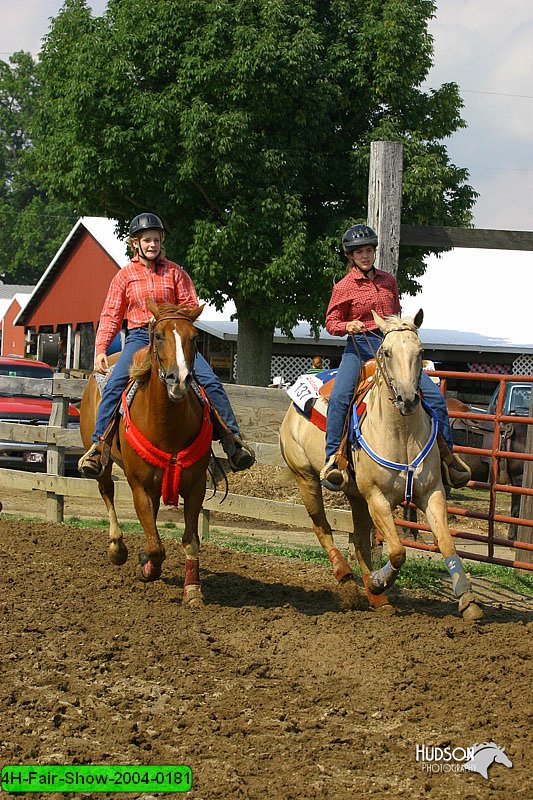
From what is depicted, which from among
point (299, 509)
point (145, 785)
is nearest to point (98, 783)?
point (145, 785)

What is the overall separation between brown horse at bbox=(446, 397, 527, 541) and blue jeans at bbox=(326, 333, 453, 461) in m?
4.65

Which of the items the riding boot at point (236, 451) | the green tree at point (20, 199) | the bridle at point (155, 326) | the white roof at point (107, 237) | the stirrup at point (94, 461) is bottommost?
the stirrup at point (94, 461)

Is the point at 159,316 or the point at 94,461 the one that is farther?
the point at 94,461

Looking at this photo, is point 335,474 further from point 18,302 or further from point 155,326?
point 18,302

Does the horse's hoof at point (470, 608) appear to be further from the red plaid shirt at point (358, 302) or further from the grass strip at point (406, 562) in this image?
the grass strip at point (406, 562)

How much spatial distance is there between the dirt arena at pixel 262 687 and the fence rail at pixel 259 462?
2.69 ft

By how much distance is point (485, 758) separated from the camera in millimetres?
4125

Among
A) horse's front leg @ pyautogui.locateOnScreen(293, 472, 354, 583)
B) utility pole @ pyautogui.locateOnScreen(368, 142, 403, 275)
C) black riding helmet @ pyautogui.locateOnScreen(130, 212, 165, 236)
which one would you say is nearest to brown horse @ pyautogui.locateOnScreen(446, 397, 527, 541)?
utility pole @ pyautogui.locateOnScreen(368, 142, 403, 275)

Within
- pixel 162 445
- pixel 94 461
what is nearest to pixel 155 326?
pixel 162 445

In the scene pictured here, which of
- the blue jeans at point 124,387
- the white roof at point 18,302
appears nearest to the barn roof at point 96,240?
the white roof at point 18,302

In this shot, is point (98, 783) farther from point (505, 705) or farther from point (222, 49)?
point (222, 49)

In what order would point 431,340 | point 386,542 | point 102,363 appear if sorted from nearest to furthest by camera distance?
point 386,542, point 102,363, point 431,340

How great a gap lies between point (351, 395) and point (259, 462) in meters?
2.75

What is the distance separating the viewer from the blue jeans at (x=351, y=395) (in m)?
6.95
